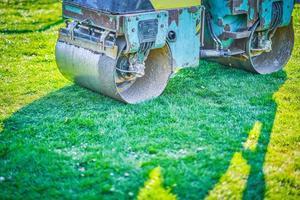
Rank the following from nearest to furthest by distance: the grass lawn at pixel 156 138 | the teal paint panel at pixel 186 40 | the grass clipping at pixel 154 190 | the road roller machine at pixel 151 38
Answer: the grass clipping at pixel 154 190 < the grass lawn at pixel 156 138 < the road roller machine at pixel 151 38 < the teal paint panel at pixel 186 40

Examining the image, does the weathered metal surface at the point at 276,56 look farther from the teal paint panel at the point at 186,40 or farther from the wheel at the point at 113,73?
the wheel at the point at 113,73

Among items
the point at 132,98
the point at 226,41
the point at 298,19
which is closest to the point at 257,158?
the point at 132,98

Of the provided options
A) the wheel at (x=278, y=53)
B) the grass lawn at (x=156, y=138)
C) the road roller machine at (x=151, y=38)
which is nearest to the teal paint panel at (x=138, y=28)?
the road roller machine at (x=151, y=38)

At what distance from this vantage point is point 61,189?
523 centimetres

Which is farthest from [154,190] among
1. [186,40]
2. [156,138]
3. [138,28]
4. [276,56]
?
[276,56]

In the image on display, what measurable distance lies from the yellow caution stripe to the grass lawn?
120 centimetres

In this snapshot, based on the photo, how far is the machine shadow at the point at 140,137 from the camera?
17.8 feet

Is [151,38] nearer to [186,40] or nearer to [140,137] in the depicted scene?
[186,40]

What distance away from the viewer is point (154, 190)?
5.20 metres

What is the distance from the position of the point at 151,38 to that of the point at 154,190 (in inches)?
91.2

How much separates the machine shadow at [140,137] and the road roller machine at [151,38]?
14.4 inches

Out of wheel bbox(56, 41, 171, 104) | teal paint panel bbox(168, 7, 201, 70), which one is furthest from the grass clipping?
teal paint panel bbox(168, 7, 201, 70)

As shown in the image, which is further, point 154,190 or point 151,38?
point 151,38

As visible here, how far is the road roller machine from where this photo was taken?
673 centimetres
